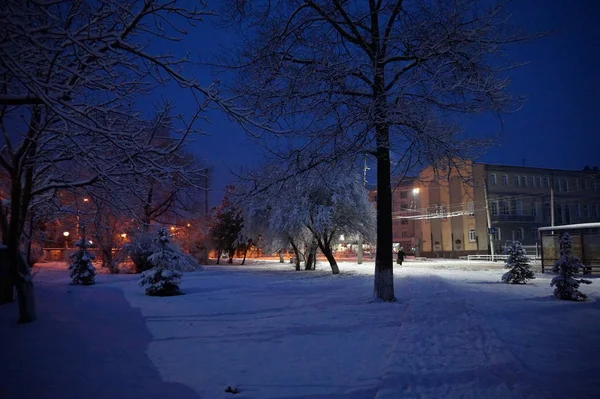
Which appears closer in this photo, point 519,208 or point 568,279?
point 568,279

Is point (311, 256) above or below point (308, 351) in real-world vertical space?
above

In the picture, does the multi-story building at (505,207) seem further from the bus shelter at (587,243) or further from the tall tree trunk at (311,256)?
the bus shelter at (587,243)

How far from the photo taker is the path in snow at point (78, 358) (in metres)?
4.86

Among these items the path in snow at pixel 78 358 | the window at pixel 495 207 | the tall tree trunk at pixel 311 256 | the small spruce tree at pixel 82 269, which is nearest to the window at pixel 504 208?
the window at pixel 495 207

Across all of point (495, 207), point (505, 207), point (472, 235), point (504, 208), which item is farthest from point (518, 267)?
point (505, 207)

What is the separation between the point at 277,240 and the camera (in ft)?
92.1

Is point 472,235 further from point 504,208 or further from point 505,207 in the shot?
point 505,207

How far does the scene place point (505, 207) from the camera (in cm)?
5278

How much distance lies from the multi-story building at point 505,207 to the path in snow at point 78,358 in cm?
4457

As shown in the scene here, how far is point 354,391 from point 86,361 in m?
4.18

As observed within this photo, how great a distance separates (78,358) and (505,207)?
183ft

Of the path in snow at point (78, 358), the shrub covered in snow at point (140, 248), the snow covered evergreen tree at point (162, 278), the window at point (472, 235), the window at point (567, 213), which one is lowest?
the path in snow at point (78, 358)

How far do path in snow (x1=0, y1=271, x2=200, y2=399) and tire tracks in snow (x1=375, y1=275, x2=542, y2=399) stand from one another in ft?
8.74

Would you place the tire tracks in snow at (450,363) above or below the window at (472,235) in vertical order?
below
